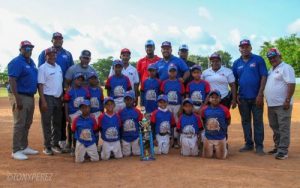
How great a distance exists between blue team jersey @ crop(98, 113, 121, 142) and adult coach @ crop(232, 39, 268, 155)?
2.82 metres

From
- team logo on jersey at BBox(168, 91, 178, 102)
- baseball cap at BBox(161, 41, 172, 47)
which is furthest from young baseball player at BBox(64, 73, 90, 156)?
baseball cap at BBox(161, 41, 172, 47)

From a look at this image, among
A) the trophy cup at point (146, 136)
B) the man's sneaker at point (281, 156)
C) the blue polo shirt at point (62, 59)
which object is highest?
the blue polo shirt at point (62, 59)

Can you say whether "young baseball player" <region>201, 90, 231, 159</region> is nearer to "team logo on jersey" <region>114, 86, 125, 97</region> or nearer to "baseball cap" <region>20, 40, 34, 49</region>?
"team logo on jersey" <region>114, 86, 125, 97</region>

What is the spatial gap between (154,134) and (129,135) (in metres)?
0.59

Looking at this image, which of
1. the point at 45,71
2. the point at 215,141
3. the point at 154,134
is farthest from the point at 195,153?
the point at 45,71

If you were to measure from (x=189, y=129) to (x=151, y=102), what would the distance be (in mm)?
1140

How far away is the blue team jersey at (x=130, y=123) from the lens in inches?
308

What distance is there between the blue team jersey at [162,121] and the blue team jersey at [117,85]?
2.75 feet

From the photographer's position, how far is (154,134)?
8109 mm

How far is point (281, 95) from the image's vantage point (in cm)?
757

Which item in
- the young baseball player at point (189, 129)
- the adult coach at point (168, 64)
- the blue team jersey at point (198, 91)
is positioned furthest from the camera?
the adult coach at point (168, 64)

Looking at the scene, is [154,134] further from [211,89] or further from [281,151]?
[281,151]

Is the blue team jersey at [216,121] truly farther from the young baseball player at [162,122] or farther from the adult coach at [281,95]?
the adult coach at [281,95]

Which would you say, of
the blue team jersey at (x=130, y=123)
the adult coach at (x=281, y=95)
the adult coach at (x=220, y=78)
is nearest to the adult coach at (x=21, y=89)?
the blue team jersey at (x=130, y=123)
